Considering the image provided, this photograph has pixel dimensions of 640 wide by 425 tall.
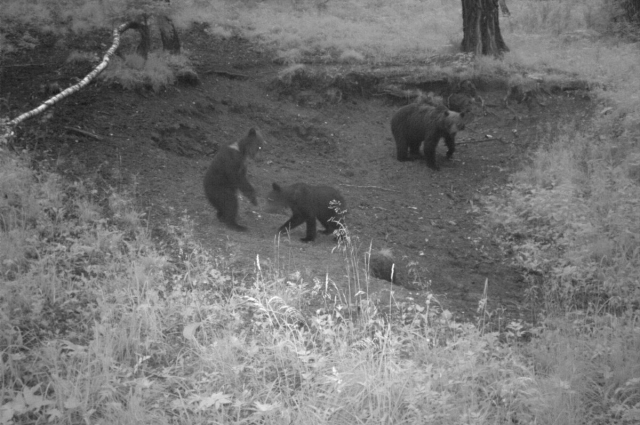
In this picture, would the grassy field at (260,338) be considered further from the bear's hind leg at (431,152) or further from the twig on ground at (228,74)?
the twig on ground at (228,74)

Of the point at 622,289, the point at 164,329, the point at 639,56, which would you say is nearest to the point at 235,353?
the point at 164,329

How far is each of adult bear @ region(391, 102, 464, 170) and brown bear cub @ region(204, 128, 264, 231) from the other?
3151 mm

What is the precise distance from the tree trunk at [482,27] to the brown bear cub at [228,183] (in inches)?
250

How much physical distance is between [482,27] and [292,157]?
5095 millimetres

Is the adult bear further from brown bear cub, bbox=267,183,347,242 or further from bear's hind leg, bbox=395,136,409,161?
brown bear cub, bbox=267,183,347,242

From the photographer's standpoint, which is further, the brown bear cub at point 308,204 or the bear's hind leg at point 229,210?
the brown bear cub at point 308,204

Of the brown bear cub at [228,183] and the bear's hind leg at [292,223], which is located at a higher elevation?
Result: the brown bear cub at [228,183]

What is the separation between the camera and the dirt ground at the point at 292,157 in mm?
6461

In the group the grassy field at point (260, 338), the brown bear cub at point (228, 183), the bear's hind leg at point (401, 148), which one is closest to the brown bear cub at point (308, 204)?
the brown bear cub at point (228, 183)

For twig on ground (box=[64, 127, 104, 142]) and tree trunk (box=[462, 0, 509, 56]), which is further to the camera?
tree trunk (box=[462, 0, 509, 56])

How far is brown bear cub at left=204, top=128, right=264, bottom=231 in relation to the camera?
285 inches

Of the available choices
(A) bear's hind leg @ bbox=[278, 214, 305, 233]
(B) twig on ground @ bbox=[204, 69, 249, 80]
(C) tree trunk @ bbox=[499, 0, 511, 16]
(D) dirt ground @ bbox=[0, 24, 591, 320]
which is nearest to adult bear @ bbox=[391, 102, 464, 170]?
(D) dirt ground @ bbox=[0, 24, 591, 320]

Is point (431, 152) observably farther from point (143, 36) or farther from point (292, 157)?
point (143, 36)

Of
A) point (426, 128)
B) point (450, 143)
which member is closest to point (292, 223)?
point (426, 128)
